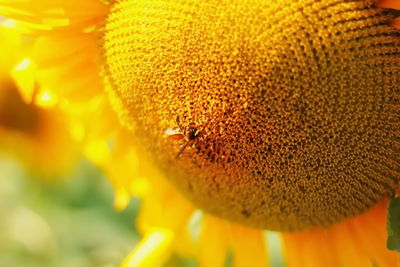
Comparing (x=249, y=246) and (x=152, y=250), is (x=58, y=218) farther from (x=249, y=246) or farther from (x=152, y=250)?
(x=249, y=246)

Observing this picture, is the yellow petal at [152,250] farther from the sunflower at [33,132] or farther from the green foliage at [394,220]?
the sunflower at [33,132]

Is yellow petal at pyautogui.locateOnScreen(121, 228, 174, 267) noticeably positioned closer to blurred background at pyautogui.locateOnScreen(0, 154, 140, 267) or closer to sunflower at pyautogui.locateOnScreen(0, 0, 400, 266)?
sunflower at pyautogui.locateOnScreen(0, 0, 400, 266)

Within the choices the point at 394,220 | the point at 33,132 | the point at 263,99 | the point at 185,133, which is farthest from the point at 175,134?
the point at 33,132

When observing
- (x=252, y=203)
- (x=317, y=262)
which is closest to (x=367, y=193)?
(x=252, y=203)

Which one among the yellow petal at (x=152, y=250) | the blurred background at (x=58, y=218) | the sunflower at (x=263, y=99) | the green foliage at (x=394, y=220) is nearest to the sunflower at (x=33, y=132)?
the blurred background at (x=58, y=218)

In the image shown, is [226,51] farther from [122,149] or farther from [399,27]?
[122,149]

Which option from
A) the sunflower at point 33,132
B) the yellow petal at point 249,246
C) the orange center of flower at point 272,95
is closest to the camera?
the orange center of flower at point 272,95
